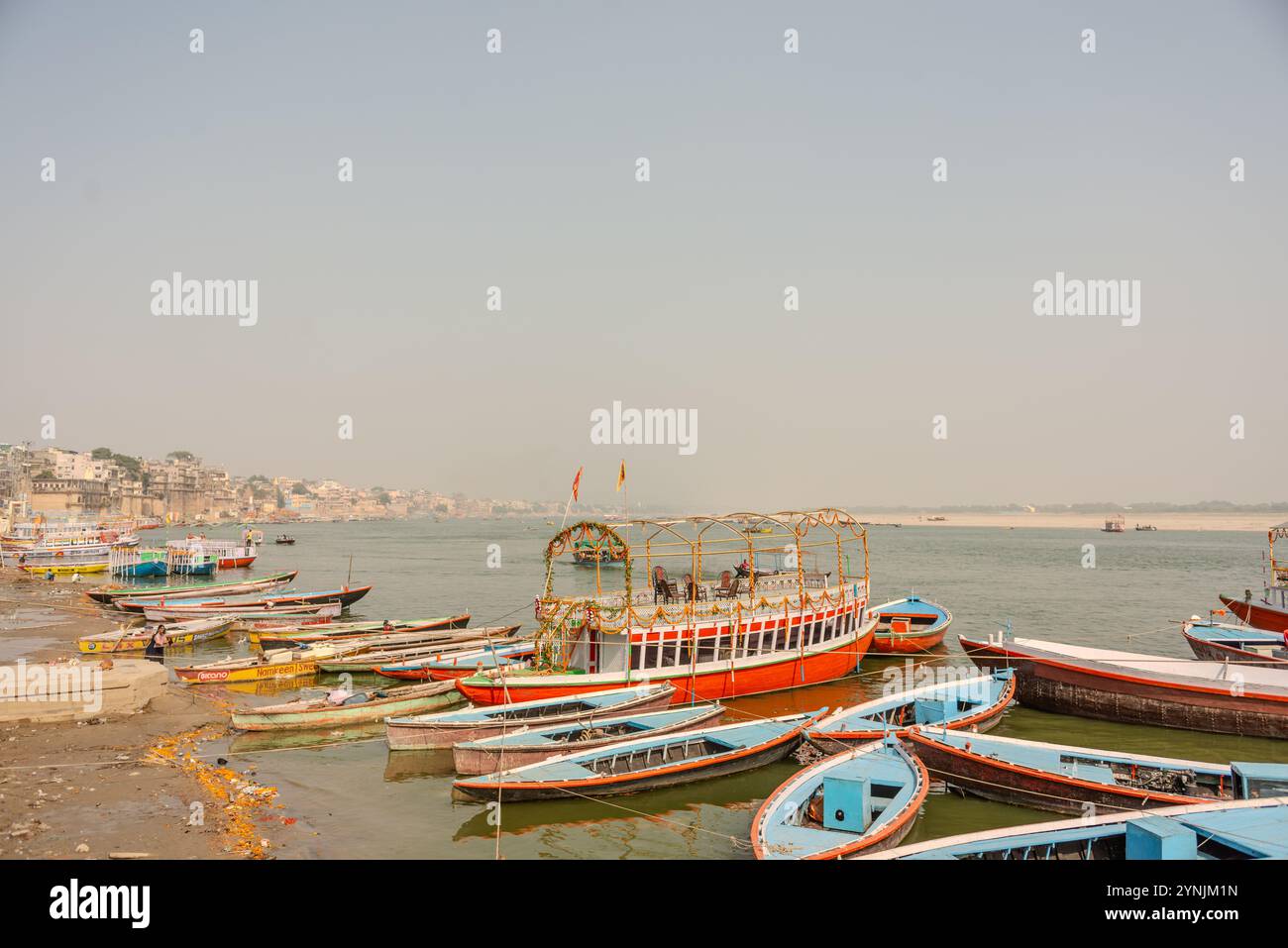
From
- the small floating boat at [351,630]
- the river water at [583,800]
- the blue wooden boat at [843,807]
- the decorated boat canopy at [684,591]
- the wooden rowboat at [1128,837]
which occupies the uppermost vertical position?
the decorated boat canopy at [684,591]

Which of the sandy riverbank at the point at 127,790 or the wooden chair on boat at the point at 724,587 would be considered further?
the wooden chair on boat at the point at 724,587

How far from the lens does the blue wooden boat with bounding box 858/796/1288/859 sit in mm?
11266

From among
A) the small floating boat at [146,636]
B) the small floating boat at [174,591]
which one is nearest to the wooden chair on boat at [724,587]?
the small floating boat at [146,636]

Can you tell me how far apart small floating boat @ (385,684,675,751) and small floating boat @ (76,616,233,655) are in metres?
20.3

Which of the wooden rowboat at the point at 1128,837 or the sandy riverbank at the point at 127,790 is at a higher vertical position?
the wooden rowboat at the point at 1128,837

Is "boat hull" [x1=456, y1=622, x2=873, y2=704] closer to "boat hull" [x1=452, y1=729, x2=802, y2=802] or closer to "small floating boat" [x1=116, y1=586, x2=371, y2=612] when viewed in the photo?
"boat hull" [x1=452, y1=729, x2=802, y2=802]

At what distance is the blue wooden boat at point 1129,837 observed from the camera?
11266mm

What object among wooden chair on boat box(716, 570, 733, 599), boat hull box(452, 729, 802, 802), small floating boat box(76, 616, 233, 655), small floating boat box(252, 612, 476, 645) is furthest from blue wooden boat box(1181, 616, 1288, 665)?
small floating boat box(76, 616, 233, 655)

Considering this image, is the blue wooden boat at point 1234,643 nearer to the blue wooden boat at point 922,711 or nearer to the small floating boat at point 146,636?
the blue wooden boat at point 922,711

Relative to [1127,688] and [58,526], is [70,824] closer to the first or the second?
[1127,688]

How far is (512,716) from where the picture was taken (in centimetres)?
2134

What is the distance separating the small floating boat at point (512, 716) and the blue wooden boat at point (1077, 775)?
7.72 m

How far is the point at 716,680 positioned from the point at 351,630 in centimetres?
2097
